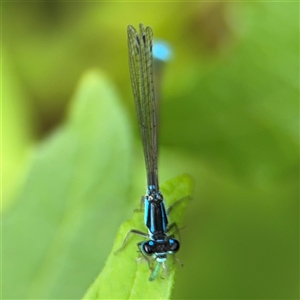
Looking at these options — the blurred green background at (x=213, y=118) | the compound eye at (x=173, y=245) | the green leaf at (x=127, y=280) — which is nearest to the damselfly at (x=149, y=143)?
the compound eye at (x=173, y=245)

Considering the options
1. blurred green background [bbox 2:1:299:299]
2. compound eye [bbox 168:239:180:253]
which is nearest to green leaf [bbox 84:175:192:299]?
compound eye [bbox 168:239:180:253]

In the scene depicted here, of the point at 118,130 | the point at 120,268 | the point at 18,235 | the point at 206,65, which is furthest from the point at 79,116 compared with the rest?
the point at 120,268

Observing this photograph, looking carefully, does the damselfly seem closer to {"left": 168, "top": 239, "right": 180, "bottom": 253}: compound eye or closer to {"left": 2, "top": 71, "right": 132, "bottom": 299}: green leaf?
{"left": 168, "top": 239, "right": 180, "bottom": 253}: compound eye

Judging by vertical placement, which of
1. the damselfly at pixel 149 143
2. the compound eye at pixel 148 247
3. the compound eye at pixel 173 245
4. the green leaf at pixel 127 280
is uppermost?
the damselfly at pixel 149 143

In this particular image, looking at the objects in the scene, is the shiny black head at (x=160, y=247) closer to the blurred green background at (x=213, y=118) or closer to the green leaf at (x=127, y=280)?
the green leaf at (x=127, y=280)

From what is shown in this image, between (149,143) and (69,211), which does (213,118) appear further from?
(69,211)

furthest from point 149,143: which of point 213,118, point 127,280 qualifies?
point 127,280

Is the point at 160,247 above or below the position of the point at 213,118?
below
